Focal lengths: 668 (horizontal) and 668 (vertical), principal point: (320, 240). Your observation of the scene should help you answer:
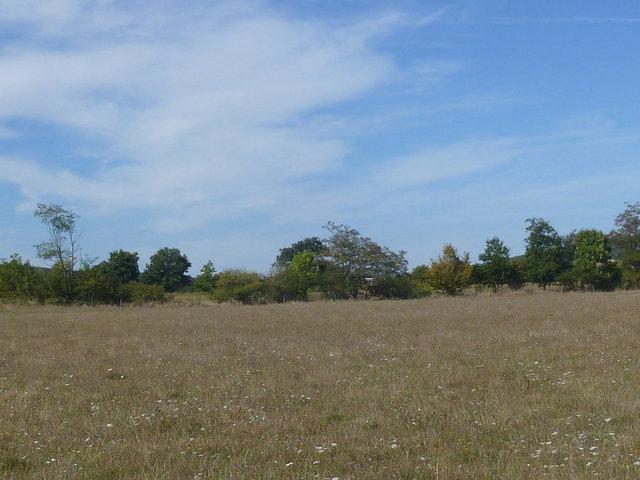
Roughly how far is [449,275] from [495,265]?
5373 mm

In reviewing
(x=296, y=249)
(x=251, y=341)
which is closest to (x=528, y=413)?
(x=251, y=341)

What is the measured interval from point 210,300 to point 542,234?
107 feet

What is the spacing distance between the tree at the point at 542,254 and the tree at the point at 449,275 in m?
6.35

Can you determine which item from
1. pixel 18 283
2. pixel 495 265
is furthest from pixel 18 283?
pixel 495 265

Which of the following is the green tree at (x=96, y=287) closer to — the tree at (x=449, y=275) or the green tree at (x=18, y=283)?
the green tree at (x=18, y=283)

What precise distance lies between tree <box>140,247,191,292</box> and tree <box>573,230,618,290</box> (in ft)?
173

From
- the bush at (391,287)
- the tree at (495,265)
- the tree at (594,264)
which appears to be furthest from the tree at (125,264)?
the tree at (594,264)

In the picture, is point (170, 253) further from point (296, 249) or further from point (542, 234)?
point (542, 234)

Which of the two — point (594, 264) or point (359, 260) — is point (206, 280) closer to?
point (359, 260)

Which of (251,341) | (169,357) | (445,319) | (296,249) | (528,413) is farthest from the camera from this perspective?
(296,249)

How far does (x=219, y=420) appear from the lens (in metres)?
9.52

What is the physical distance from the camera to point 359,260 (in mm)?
62281

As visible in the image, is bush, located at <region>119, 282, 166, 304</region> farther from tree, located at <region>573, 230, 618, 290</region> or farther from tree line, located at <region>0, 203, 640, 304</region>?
tree, located at <region>573, 230, 618, 290</region>

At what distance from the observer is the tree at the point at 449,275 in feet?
203
